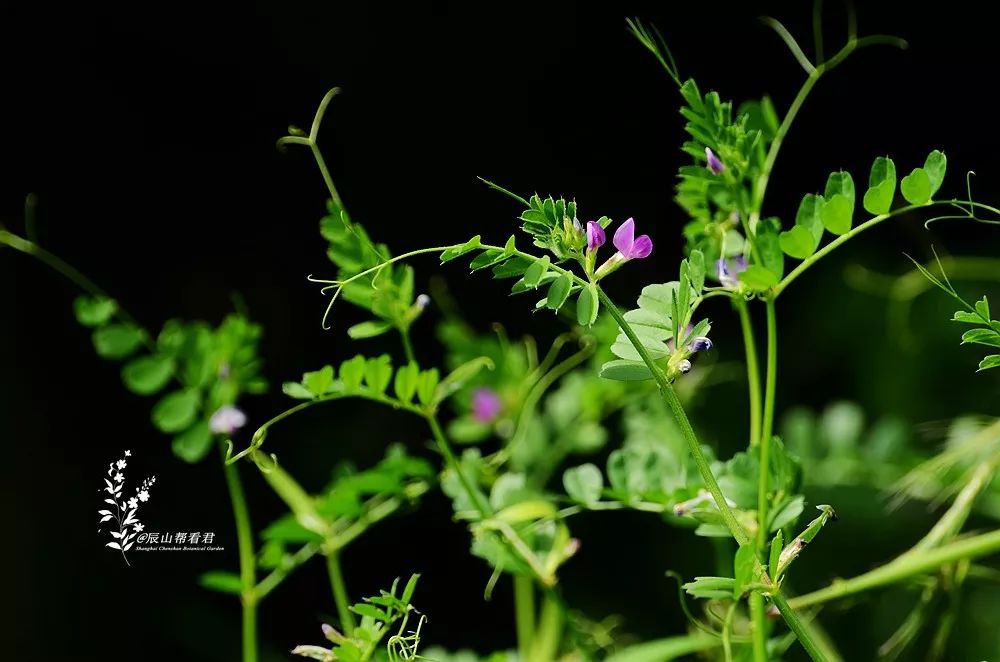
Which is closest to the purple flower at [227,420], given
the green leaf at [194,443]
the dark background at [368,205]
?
the green leaf at [194,443]

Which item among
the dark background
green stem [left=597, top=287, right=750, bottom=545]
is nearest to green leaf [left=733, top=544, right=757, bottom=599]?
green stem [left=597, top=287, right=750, bottom=545]

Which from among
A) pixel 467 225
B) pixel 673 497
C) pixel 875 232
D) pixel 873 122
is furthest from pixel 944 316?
pixel 673 497

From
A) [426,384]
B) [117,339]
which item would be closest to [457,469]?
[426,384]

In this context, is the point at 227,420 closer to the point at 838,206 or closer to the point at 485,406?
the point at 485,406

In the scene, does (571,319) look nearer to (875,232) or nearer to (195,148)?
(195,148)

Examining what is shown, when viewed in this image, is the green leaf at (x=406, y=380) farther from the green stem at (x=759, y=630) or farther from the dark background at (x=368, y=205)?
the dark background at (x=368, y=205)

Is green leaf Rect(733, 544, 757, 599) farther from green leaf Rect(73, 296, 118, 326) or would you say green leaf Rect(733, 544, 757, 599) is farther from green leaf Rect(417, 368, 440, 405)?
green leaf Rect(73, 296, 118, 326)
